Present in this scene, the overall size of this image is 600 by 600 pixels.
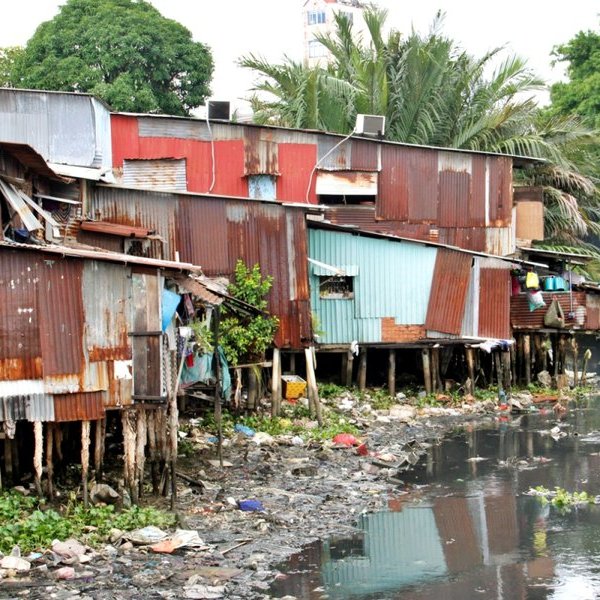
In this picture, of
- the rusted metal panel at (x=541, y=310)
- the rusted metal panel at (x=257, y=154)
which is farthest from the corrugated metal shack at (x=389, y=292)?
the rusted metal panel at (x=541, y=310)

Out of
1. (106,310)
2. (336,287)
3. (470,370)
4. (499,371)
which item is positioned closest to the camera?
(106,310)

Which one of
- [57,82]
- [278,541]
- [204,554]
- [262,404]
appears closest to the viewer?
[204,554]

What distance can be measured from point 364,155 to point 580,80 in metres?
18.8

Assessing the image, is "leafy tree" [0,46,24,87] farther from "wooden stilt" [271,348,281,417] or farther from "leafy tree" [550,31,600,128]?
"wooden stilt" [271,348,281,417]

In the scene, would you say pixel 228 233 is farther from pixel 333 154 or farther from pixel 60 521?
pixel 60 521

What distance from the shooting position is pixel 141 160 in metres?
23.2

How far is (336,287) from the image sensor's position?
75.8ft

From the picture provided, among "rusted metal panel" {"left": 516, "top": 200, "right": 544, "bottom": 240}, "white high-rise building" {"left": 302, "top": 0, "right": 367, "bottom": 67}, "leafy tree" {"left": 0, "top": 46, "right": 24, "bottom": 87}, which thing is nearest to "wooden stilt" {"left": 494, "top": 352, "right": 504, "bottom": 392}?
"rusted metal panel" {"left": 516, "top": 200, "right": 544, "bottom": 240}

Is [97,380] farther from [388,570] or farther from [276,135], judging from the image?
[276,135]

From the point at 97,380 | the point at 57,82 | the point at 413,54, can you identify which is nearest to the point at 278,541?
the point at 97,380

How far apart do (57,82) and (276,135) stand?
15457 mm

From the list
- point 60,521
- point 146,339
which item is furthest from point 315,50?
point 60,521

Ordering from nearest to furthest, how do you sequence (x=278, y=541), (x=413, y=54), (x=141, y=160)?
1. (x=278, y=541)
2. (x=141, y=160)
3. (x=413, y=54)

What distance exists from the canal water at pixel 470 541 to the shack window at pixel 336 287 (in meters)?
5.06
